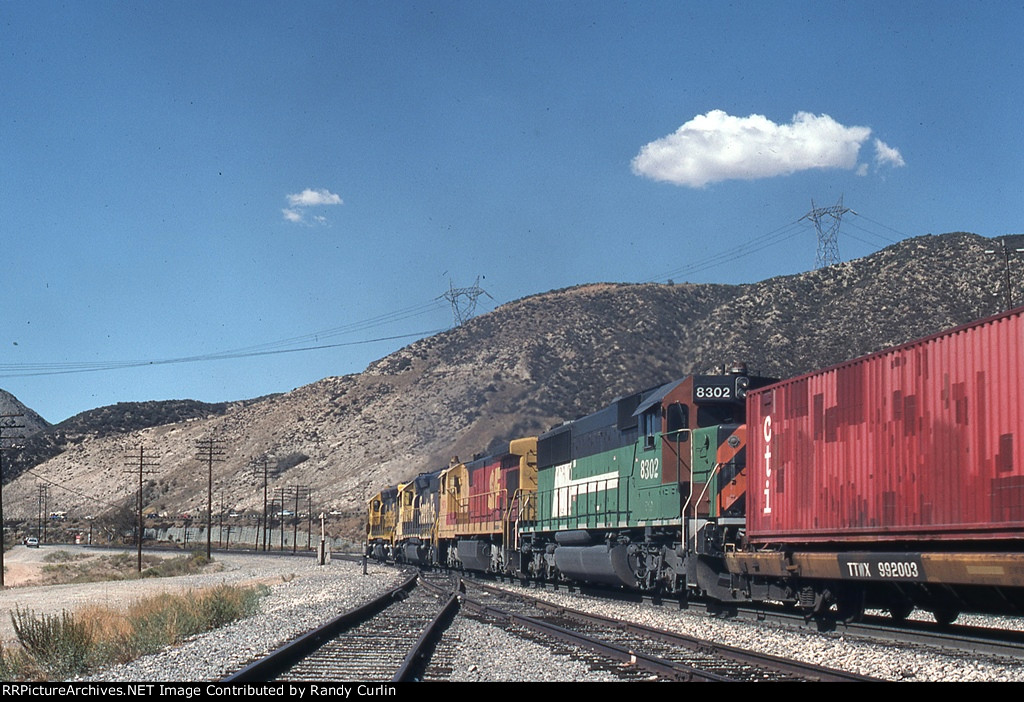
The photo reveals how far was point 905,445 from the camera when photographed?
485 inches

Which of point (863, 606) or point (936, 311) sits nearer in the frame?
point (863, 606)

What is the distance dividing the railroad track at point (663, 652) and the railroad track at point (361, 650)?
5.43 ft

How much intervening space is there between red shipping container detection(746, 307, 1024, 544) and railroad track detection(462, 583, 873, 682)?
2.25m

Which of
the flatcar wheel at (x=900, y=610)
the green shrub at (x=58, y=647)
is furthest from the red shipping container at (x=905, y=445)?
the green shrub at (x=58, y=647)

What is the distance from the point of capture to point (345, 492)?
112438mm

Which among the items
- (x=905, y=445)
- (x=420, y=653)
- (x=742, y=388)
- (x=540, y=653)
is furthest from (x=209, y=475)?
(x=905, y=445)

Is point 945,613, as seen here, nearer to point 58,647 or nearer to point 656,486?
point 656,486

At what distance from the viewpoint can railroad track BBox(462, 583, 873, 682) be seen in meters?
10.7

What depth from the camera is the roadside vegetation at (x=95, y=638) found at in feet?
40.6

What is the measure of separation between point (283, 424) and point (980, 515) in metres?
128

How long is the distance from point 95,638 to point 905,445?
10.8 meters

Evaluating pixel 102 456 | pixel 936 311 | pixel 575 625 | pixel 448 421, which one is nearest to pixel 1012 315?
pixel 575 625
